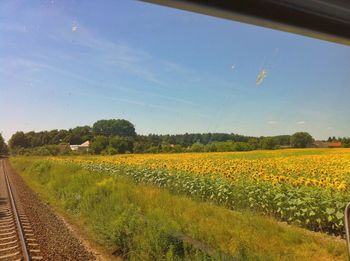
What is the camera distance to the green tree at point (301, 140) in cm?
1116

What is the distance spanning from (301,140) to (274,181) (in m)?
2.75

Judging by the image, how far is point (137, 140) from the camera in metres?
20.6

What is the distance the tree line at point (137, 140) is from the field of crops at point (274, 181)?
676 millimetres

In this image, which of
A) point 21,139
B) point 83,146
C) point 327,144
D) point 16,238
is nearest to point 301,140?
point 327,144

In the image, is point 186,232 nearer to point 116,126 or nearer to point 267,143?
point 267,143

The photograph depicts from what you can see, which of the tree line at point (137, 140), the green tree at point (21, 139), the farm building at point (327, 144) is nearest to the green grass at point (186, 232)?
the tree line at point (137, 140)

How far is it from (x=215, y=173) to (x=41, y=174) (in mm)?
15946

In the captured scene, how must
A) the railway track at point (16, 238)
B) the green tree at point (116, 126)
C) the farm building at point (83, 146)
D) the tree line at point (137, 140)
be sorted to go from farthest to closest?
the farm building at point (83, 146), the green tree at point (116, 126), the tree line at point (137, 140), the railway track at point (16, 238)

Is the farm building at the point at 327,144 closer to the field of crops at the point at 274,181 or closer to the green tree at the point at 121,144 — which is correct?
the field of crops at the point at 274,181

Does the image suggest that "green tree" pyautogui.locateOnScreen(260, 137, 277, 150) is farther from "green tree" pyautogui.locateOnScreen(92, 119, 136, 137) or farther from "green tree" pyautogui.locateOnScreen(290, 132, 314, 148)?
"green tree" pyautogui.locateOnScreen(92, 119, 136, 137)

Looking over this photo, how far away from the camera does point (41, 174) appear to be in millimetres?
24812

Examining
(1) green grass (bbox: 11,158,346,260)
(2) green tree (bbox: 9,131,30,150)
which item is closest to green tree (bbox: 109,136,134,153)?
(1) green grass (bbox: 11,158,346,260)

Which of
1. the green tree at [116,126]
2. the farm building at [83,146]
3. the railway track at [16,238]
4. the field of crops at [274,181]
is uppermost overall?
the green tree at [116,126]

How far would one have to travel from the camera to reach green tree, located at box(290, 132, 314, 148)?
1116cm
